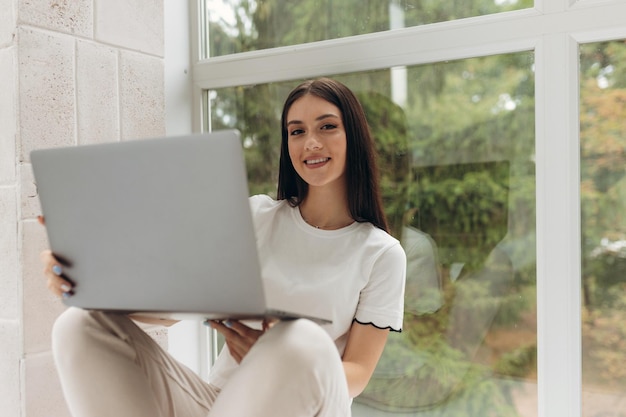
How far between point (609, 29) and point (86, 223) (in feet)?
3.68

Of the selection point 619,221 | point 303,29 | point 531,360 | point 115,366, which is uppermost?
point 303,29

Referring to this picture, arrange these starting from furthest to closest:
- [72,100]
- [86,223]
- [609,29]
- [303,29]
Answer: [303,29]
[72,100]
[609,29]
[86,223]

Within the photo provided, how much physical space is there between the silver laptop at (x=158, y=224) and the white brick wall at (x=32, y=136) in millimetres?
559

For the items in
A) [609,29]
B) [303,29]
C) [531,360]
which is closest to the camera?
[609,29]

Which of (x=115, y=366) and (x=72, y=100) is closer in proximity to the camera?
(x=115, y=366)

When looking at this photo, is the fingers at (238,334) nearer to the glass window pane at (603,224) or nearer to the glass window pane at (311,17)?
the glass window pane at (603,224)

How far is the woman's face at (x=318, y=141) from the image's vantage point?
4.85 feet

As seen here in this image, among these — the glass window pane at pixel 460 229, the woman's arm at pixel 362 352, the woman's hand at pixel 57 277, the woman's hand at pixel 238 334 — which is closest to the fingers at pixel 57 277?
the woman's hand at pixel 57 277

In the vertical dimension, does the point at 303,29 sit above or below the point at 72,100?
above

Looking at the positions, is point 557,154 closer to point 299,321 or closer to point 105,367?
point 299,321

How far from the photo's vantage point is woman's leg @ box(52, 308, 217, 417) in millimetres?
1051

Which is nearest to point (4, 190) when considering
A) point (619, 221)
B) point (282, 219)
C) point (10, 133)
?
point (10, 133)

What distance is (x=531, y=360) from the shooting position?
59.6 inches

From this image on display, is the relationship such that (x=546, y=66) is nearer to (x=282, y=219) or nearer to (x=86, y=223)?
→ (x=282, y=219)
